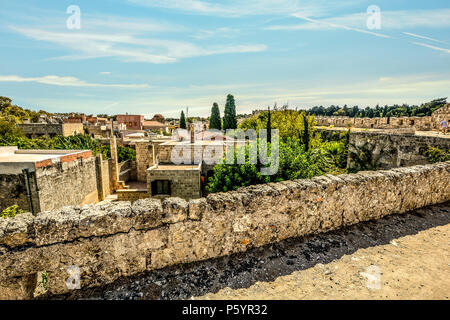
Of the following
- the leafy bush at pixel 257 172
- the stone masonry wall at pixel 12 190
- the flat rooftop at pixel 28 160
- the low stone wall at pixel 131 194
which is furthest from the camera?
the low stone wall at pixel 131 194

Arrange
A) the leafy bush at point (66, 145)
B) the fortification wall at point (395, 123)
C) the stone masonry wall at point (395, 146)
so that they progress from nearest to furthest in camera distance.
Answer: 1. the stone masonry wall at point (395, 146)
2. the fortification wall at point (395, 123)
3. the leafy bush at point (66, 145)

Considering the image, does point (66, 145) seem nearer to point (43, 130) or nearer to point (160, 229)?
point (43, 130)

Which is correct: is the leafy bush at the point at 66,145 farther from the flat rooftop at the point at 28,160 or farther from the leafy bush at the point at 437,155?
the leafy bush at the point at 437,155

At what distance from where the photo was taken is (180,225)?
3547mm

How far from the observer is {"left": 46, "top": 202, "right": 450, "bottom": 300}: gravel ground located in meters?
3.15

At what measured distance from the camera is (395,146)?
13906 millimetres

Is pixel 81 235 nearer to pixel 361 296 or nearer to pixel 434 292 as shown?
pixel 361 296

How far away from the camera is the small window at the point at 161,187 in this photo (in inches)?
653

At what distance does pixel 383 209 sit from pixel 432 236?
90 centimetres

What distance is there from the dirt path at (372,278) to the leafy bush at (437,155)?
9417 mm

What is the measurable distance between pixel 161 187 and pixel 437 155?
15686mm

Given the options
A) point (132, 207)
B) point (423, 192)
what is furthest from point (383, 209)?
point (132, 207)

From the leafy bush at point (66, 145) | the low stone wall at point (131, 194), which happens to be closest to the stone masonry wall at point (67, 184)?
the low stone wall at point (131, 194)

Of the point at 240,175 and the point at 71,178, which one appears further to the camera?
the point at 71,178
